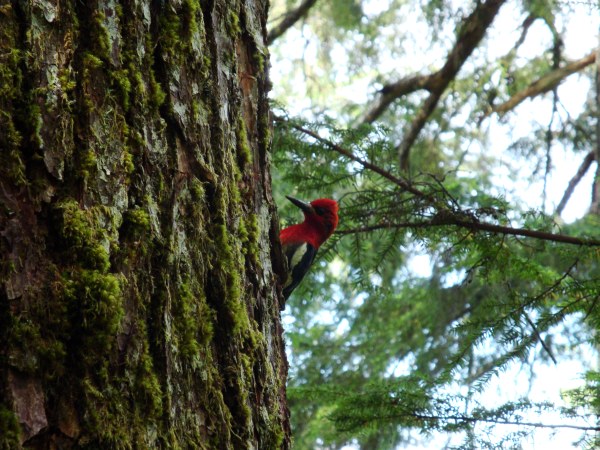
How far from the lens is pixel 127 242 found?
1548mm

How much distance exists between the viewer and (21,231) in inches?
53.7

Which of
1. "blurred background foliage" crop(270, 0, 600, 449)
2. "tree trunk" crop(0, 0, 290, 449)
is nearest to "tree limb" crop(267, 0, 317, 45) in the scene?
"blurred background foliage" crop(270, 0, 600, 449)

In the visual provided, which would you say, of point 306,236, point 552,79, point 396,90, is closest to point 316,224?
point 306,236

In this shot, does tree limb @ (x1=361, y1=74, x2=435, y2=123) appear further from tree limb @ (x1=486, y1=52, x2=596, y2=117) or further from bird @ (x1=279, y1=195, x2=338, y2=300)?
bird @ (x1=279, y1=195, x2=338, y2=300)

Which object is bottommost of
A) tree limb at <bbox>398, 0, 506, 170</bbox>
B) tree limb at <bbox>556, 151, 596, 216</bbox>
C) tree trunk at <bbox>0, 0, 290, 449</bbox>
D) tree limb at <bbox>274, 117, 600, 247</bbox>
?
tree trunk at <bbox>0, 0, 290, 449</bbox>

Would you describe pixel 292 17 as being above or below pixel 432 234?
above

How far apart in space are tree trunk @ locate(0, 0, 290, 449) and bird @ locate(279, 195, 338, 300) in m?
2.38

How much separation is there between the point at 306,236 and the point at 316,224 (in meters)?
0.13

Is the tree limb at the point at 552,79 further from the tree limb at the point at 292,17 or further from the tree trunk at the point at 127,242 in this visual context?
the tree trunk at the point at 127,242

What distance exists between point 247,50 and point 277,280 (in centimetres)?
75

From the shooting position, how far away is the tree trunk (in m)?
1.35

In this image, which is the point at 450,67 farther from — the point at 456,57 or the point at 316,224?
the point at 316,224

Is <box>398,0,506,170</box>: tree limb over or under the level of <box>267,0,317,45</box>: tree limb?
under

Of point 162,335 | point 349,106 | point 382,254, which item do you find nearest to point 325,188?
point 382,254
